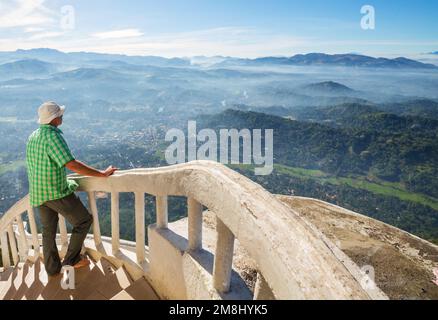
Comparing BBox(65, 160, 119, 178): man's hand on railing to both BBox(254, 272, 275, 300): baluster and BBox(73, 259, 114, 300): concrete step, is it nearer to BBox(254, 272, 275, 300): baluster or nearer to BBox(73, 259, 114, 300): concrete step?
BBox(73, 259, 114, 300): concrete step

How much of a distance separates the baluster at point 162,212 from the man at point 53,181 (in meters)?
0.98

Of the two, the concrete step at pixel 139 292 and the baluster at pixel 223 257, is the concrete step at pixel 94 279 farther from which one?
the baluster at pixel 223 257

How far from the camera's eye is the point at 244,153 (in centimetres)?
12425

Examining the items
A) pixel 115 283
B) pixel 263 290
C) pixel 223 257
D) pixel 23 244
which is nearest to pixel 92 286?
pixel 115 283

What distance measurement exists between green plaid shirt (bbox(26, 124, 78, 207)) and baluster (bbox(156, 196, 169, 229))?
1.22 m

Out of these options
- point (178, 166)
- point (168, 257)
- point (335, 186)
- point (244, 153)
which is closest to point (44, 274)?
point (168, 257)

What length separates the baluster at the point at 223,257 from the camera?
2113mm

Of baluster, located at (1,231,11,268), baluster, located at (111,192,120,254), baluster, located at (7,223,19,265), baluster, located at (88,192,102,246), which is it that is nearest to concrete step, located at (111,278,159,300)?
baluster, located at (111,192,120,254)

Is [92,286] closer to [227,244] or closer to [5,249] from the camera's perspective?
[227,244]

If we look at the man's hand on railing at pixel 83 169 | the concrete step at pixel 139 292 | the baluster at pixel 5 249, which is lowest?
the baluster at pixel 5 249

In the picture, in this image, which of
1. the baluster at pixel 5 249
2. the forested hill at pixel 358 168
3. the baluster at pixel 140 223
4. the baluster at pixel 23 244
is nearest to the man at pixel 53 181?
the baluster at pixel 140 223

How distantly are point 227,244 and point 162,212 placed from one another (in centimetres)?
131

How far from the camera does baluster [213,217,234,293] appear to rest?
2.11 meters

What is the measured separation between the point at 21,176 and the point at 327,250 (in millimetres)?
107857
